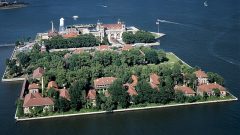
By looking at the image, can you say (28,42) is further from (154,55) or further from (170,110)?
(170,110)

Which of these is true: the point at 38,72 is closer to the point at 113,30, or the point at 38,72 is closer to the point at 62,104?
the point at 62,104

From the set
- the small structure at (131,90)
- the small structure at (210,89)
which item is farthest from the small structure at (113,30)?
the small structure at (210,89)

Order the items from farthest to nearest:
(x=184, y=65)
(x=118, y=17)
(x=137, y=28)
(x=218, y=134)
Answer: (x=118, y=17) < (x=137, y=28) < (x=184, y=65) < (x=218, y=134)

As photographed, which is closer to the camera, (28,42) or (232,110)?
(232,110)

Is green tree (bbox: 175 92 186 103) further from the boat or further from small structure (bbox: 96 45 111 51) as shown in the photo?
the boat

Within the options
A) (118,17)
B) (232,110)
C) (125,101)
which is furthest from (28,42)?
(232,110)

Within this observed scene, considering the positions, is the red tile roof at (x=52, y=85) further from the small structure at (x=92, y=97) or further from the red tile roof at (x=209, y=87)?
the red tile roof at (x=209, y=87)

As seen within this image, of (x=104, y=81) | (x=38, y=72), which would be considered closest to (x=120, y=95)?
(x=104, y=81)

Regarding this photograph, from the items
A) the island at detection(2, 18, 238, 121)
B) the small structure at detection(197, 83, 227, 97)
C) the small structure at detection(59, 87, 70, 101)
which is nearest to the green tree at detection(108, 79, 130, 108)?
the island at detection(2, 18, 238, 121)
